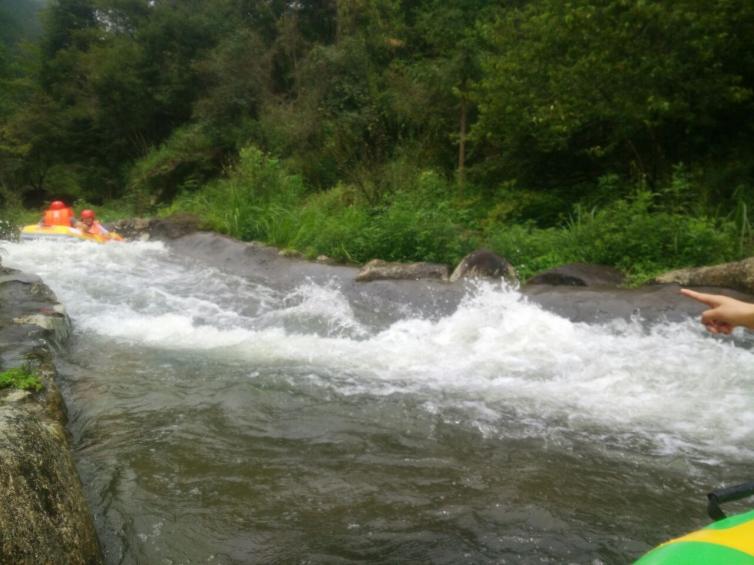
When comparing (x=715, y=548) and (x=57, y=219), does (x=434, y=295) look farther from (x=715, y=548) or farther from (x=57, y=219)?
(x=57, y=219)

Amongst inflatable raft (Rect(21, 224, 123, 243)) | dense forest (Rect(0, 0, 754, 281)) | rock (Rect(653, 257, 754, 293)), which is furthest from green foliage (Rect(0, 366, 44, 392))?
inflatable raft (Rect(21, 224, 123, 243))

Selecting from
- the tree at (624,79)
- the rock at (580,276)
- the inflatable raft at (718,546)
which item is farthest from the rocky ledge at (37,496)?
the tree at (624,79)

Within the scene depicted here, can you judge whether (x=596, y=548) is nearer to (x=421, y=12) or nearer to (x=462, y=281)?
(x=462, y=281)

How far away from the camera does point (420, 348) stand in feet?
19.2

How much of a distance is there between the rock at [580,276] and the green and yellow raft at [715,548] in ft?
18.0

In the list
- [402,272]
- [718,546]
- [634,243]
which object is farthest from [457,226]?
[718,546]

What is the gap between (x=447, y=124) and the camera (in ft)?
40.2

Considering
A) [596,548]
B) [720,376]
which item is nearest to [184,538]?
[596,548]

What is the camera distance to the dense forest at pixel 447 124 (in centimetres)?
790

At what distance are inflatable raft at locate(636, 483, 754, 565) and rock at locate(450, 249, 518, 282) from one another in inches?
223

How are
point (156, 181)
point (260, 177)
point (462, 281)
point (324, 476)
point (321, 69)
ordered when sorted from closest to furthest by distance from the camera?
point (324, 476), point (462, 281), point (260, 177), point (321, 69), point (156, 181)

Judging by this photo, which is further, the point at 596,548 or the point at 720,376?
the point at 720,376

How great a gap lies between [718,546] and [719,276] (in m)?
5.53

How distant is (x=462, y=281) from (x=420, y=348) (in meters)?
1.66
